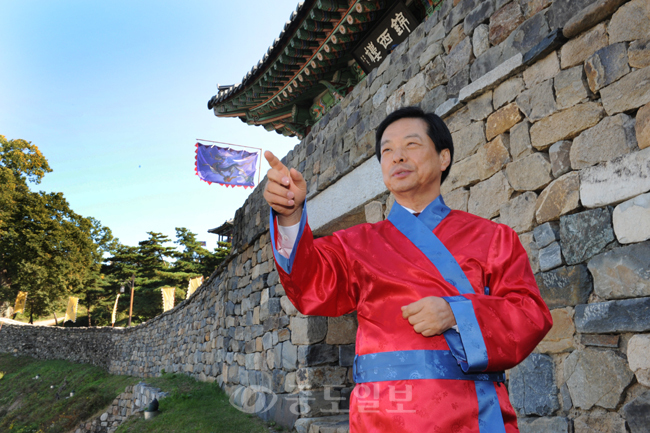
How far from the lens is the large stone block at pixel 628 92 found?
6.00ft

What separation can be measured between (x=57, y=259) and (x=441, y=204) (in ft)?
81.1

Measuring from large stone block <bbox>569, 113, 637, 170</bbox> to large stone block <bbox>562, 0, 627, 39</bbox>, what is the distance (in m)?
0.50

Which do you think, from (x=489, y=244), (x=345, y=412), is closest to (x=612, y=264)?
(x=489, y=244)

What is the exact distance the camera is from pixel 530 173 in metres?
2.25

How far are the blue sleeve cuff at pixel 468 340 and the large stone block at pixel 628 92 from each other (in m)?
1.46

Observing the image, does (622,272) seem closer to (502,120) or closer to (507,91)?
(502,120)

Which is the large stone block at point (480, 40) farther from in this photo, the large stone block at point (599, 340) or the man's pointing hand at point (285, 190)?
the man's pointing hand at point (285, 190)

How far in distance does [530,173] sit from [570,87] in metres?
0.46

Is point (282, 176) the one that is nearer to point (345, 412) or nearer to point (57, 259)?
point (345, 412)

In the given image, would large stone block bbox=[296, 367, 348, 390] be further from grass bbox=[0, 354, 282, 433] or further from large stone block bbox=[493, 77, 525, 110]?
large stone block bbox=[493, 77, 525, 110]

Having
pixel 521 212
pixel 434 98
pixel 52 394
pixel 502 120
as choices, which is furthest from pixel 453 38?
pixel 52 394

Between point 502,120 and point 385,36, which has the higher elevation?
point 385,36

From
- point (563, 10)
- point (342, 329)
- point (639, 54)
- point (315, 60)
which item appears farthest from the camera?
point (315, 60)

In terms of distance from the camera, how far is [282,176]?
114cm
